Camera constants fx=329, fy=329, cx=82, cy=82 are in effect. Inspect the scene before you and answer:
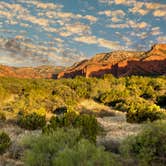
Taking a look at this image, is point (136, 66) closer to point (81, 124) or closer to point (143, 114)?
point (143, 114)

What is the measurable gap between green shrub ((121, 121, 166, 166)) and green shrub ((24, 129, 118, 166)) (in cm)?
145

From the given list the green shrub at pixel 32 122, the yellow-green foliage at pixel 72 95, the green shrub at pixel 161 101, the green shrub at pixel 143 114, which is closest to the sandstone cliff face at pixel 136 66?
the yellow-green foliage at pixel 72 95

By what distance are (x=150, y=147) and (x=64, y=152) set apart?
3638 mm

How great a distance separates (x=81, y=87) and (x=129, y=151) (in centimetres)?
3406

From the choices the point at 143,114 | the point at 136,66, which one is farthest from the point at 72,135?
the point at 136,66

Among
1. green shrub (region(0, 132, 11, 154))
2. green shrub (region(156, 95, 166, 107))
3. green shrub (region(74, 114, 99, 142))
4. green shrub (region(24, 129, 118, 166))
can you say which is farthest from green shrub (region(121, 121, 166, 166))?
green shrub (region(156, 95, 166, 107))

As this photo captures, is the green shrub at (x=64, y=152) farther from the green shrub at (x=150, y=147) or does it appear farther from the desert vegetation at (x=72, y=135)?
the green shrub at (x=150, y=147)

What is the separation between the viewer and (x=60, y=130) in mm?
14062

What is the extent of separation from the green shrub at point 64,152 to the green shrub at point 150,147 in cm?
145

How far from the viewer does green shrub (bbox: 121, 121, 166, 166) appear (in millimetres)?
12602

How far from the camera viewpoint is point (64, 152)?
11.3 m

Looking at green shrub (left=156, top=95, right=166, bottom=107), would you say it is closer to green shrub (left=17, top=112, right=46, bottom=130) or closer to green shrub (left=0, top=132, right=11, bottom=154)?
green shrub (left=17, top=112, right=46, bottom=130)

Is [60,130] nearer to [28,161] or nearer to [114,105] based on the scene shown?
[28,161]

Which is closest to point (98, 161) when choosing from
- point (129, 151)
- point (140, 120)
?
point (129, 151)
